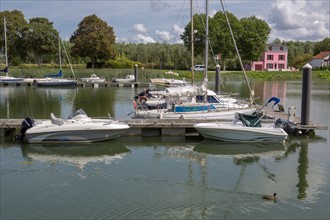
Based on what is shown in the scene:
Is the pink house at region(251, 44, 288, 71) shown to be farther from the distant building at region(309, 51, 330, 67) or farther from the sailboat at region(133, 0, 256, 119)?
the sailboat at region(133, 0, 256, 119)

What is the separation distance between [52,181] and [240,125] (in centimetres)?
1061

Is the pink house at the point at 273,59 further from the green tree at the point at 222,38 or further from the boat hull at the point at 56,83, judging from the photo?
the boat hull at the point at 56,83

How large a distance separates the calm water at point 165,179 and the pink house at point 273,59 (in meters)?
86.4

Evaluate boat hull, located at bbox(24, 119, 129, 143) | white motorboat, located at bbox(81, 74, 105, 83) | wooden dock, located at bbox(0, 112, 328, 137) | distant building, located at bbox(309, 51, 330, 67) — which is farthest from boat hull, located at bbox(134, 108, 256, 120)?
distant building, located at bbox(309, 51, 330, 67)

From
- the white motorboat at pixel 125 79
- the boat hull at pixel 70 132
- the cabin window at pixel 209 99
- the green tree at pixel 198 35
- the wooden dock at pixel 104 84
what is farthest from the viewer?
the green tree at pixel 198 35

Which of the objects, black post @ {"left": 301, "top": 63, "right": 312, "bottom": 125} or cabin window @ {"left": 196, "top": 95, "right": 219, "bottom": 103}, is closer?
black post @ {"left": 301, "top": 63, "right": 312, "bottom": 125}

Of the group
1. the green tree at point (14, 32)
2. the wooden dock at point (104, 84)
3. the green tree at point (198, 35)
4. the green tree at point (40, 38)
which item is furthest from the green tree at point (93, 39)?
the wooden dock at point (104, 84)

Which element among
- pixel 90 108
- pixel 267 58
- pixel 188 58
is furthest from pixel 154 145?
pixel 267 58

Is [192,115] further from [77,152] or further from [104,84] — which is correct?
[104,84]

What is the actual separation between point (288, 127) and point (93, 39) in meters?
62.9

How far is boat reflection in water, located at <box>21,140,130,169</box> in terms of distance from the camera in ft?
60.4

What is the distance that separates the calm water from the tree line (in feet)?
175

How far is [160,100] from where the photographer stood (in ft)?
98.3

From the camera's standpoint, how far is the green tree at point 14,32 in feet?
265
